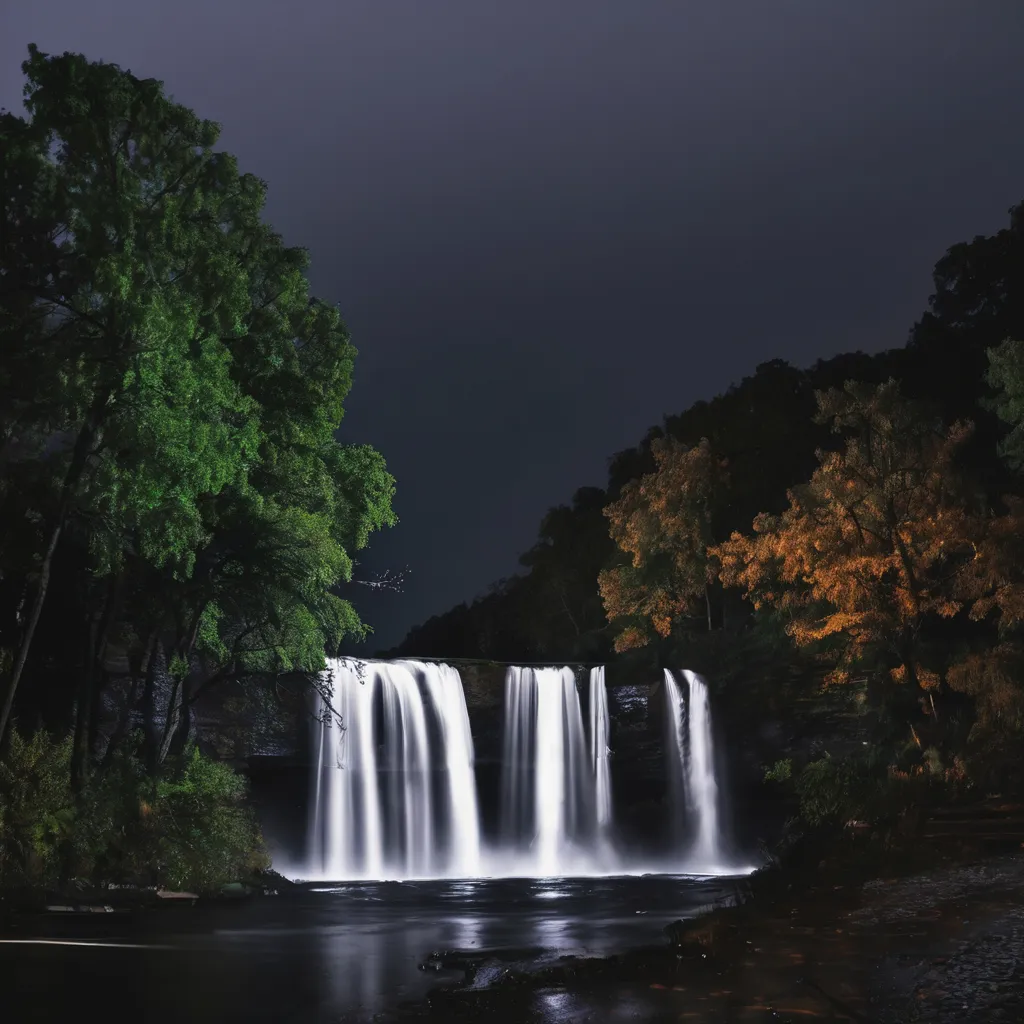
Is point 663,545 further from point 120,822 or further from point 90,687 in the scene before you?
point 120,822

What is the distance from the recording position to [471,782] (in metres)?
30.8

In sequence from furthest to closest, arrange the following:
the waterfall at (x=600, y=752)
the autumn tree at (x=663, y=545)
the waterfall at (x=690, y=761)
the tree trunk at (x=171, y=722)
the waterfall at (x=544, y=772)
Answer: the autumn tree at (x=663, y=545)
the waterfall at (x=690, y=761)
the waterfall at (x=600, y=752)
the waterfall at (x=544, y=772)
the tree trunk at (x=171, y=722)

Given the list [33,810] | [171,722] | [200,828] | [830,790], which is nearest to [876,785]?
[830,790]

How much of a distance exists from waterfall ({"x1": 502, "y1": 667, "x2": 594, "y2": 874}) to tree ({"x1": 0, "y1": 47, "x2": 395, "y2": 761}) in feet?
34.4

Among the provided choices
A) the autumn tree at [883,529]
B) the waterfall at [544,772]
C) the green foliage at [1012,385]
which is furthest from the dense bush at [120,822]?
the green foliage at [1012,385]

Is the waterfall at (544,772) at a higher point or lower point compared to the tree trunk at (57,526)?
lower

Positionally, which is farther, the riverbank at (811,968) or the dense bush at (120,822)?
the dense bush at (120,822)

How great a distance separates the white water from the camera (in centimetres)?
2902

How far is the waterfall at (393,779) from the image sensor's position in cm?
2875

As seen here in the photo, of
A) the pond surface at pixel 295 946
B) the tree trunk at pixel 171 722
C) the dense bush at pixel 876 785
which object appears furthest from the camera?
the dense bush at pixel 876 785

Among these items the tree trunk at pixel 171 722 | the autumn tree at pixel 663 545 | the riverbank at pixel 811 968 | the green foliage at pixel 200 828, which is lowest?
the riverbank at pixel 811 968

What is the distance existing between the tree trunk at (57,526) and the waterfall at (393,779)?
1157 centimetres

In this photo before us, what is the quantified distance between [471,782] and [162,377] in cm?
1702

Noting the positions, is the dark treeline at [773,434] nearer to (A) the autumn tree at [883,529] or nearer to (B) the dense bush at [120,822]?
(A) the autumn tree at [883,529]
